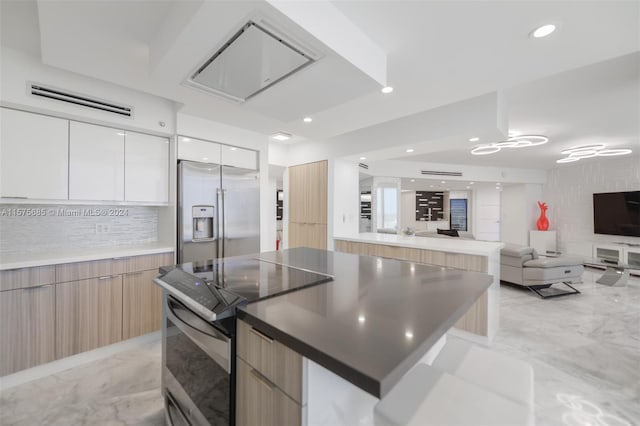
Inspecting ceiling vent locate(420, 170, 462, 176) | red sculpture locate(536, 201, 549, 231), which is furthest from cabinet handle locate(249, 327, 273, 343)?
red sculpture locate(536, 201, 549, 231)

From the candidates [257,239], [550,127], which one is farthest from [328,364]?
[550,127]

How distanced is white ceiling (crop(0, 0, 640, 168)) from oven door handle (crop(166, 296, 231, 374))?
1310 millimetres

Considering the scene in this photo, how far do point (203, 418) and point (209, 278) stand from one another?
61cm

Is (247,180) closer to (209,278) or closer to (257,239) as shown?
(257,239)

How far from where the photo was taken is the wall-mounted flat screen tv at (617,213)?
20.1ft

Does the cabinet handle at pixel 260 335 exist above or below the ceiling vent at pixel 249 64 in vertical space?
below

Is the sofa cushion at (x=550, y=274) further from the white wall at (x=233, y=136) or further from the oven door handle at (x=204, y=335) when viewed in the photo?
the oven door handle at (x=204, y=335)

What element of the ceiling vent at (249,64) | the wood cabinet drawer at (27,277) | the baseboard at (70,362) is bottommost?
the baseboard at (70,362)

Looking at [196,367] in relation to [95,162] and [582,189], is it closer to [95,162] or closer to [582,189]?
[95,162]

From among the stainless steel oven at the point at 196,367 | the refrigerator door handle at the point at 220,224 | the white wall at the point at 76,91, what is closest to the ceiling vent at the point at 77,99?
the white wall at the point at 76,91

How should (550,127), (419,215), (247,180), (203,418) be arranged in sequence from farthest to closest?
1. (419,215)
2. (550,127)
3. (247,180)
4. (203,418)

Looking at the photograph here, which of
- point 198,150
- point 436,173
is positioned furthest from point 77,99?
point 436,173

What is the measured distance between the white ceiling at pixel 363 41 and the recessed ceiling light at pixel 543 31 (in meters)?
0.04

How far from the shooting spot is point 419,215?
12.0 meters
